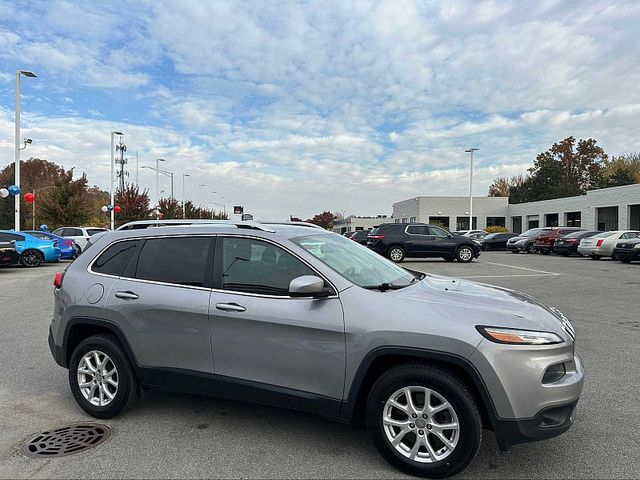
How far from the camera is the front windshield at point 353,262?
370 cm

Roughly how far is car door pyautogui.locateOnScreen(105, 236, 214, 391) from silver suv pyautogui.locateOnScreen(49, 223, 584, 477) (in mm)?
11

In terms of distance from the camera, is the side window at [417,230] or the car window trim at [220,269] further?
the side window at [417,230]

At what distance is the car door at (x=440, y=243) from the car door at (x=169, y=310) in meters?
17.9

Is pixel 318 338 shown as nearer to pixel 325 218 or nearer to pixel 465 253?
pixel 465 253

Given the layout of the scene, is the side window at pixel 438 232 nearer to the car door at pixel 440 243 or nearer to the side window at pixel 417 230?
the car door at pixel 440 243

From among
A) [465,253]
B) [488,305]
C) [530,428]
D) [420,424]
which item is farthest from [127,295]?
[465,253]

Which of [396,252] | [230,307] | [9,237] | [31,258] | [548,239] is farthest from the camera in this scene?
[548,239]

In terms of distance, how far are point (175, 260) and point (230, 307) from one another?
0.75 m

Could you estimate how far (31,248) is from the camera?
18.3 meters

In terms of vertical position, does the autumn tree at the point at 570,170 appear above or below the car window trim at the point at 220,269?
above

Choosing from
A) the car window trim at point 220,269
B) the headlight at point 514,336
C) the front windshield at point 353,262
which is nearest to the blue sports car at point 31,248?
the car window trim at point 220,269

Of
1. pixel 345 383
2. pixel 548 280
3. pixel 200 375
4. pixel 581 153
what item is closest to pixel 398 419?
pixel 345 383

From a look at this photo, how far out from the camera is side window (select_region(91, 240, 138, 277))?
4273 mm

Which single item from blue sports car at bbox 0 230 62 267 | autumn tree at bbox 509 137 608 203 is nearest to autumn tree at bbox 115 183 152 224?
blue sports car at bbox 0 230 62 267
